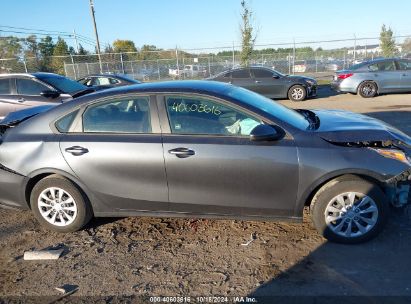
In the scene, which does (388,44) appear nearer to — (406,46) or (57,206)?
(406,46)

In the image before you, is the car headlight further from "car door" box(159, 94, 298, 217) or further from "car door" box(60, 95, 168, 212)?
"car door" box(60, 95, 168, 212)

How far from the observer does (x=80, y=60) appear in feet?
103

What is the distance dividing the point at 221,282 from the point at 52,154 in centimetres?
219

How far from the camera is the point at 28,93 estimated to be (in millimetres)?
8516

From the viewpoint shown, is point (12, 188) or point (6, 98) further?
point (6, 98)

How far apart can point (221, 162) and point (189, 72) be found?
24864 mm

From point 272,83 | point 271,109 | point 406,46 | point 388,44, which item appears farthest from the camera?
point 406,46

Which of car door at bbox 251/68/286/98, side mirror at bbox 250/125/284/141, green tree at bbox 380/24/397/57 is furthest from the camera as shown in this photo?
green tree at bbox 380/24/397/57

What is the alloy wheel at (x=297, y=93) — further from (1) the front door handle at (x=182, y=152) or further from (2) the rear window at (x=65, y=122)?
(2) the rear window at (x=65, y=122)

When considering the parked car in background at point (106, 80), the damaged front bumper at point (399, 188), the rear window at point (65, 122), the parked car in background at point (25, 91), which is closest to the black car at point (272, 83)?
the parked car in background at point (106, 80)

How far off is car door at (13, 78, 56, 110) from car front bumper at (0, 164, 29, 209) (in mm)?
4692

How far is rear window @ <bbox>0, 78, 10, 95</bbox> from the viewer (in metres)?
8.57

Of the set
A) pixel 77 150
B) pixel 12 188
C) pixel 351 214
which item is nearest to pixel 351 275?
pixel 351 214

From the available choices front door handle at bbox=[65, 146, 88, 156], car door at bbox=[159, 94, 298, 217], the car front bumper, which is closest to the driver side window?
car door at bbox=[159, 94, 298, 217]
